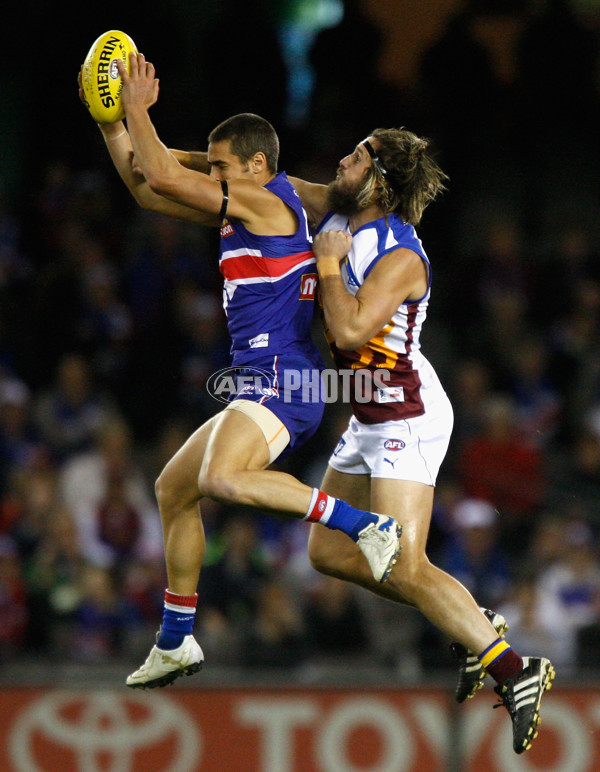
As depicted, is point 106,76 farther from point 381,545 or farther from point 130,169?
point 381,545

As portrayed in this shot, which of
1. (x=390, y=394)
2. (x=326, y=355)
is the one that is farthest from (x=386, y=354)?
(x=326, y=355)

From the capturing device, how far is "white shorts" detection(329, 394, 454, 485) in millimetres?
5156

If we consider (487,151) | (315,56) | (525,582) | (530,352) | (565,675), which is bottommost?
(565,675)

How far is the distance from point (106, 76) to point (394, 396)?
184 cm

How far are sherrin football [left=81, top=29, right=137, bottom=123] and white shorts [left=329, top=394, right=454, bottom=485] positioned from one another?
1.75 m

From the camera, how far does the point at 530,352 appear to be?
10188 mm

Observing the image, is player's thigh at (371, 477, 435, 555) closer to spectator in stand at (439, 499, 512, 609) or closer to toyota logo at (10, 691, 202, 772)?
toyota logo at (10, 691, 202, 772)

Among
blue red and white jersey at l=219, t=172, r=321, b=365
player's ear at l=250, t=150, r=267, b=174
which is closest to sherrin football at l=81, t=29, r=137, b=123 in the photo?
player's ear at l=250, t=150, r=267, b=174

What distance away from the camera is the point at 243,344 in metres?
5.28

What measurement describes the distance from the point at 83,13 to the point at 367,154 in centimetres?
725

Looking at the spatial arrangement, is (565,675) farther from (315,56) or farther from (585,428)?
(315,56)

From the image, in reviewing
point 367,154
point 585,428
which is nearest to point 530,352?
point 585,428

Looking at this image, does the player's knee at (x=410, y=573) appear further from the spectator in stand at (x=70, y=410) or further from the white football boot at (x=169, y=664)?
the spectator in stand at (x=70, y=410)

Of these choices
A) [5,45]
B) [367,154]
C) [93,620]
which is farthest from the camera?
[5,45]
